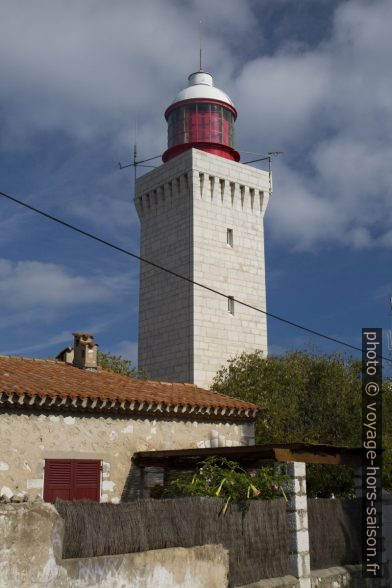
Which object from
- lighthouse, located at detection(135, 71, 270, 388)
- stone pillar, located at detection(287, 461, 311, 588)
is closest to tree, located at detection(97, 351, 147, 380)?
lighthouse, located at detection(135, 71, 270, 388)

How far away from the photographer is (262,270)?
38.0 m

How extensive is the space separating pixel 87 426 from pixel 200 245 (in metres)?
20.7

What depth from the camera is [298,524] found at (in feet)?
43.9

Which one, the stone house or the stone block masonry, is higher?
the stone block masonry

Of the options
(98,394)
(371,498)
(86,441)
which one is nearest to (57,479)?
(86,441)

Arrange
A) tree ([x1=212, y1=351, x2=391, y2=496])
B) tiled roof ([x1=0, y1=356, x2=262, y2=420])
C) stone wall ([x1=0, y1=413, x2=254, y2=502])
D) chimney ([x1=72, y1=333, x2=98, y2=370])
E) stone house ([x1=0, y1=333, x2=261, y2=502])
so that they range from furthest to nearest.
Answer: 1. tree ([x1=212, y1=351, x2=391, y2=496])
2. chimney ([x1=72, y1=333, x2=98, y2=370])
3. tiled roof ([x1=0, y1=356, x2=262, y2=420])
4. stone house ([x1=0, y1=333, x2=261, y2=502])
5. stone wall ([x1=0, y1=413, x2=254, y2=502])

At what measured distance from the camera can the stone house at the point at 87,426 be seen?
48.6ft

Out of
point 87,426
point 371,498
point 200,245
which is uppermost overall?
point 200,245

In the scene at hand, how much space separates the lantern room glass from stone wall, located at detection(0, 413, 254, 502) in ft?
78.8

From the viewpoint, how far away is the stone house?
48.6ft

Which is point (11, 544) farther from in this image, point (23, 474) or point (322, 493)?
point (322, 493)

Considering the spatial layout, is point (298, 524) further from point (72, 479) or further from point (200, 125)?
point (200, 125)

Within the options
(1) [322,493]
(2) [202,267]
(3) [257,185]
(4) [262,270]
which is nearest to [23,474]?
(1) [322,493]

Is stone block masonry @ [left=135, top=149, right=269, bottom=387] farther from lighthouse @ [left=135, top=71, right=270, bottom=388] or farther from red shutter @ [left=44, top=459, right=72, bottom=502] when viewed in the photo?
red shutter @ [left=44, top=459, right=72, bottom=502]
